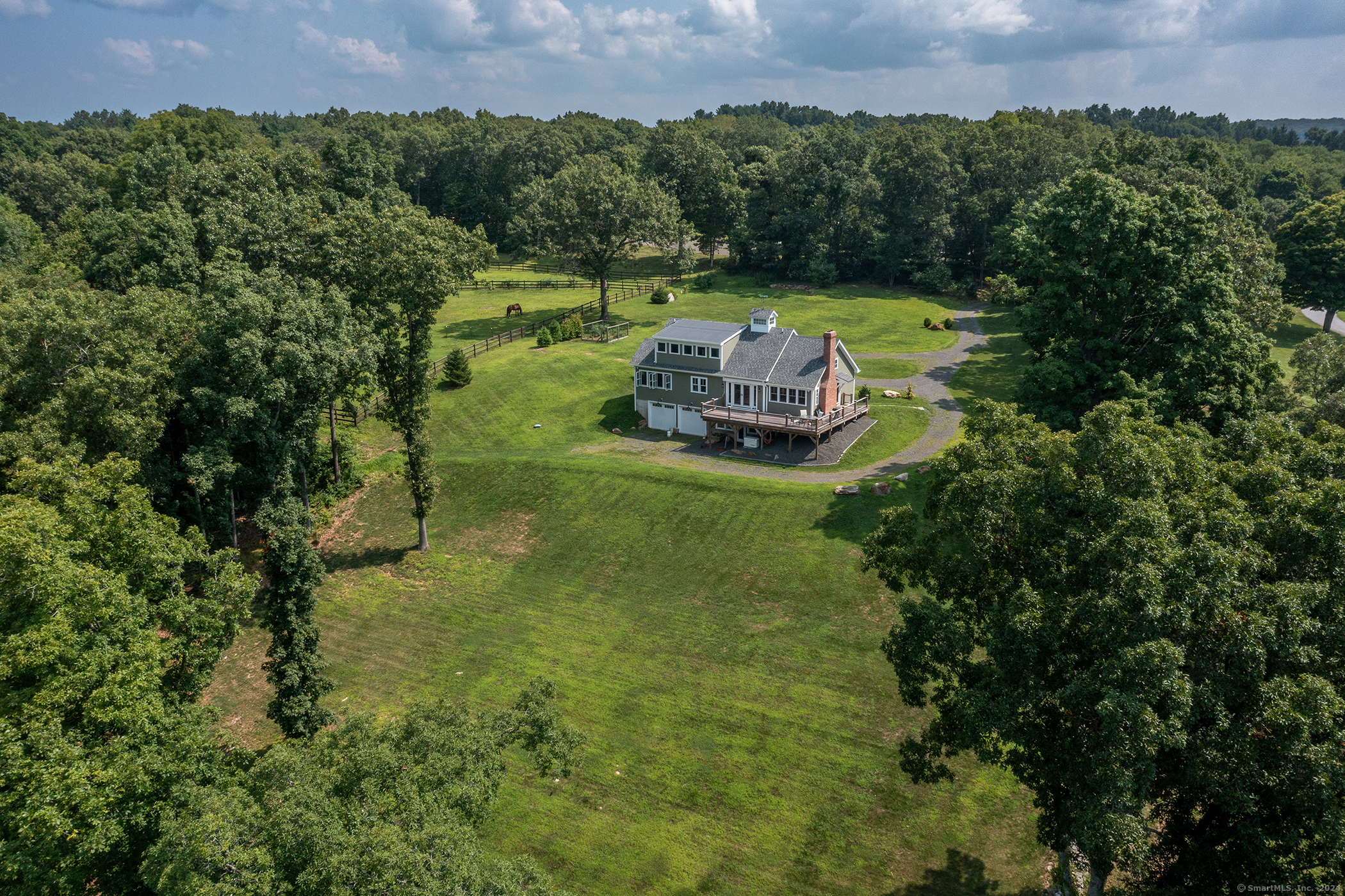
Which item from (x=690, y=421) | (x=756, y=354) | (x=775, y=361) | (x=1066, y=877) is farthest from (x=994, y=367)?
(x=1066, y=877)

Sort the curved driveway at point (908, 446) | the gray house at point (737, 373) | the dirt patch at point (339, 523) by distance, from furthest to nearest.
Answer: the gray house at point (737, 373)
the curved driveway at point (908, 446)
the dirt patch at point (339, 523)

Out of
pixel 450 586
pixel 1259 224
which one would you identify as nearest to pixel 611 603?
pixel 450 586

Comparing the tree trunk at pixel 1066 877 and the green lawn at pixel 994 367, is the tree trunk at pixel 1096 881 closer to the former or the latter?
the tree trunk at pixel 1066 877

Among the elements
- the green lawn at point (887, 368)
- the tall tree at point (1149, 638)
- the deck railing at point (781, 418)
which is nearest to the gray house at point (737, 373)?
the deck railing at point (781, 418)

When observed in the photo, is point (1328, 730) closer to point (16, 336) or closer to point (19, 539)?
point (19, 539)

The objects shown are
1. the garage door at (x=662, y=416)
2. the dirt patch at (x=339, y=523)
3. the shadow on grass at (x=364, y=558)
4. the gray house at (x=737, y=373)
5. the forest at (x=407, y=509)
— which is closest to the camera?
the forest at (x=407, y=509)
